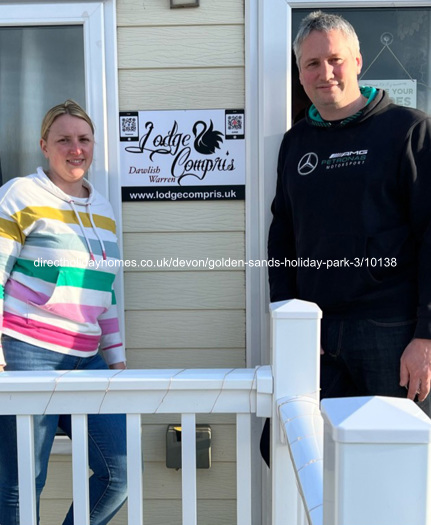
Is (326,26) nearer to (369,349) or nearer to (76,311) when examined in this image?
(369,349)

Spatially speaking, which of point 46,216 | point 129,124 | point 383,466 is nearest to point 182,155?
point 129,124

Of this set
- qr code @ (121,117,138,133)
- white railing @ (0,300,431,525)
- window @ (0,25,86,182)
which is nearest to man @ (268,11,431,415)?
white railing @ (0,300,431,525)

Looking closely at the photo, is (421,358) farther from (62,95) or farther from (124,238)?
(62,95)

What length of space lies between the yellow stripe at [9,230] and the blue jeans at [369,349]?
1.02 meters

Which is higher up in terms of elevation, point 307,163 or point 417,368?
point 307,163

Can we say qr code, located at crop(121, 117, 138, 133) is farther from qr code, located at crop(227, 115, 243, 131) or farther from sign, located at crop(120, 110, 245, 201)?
qr code, located at crop(227, 115, 243, 131)

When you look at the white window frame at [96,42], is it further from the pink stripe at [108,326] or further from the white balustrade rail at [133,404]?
the white balustrade rail at [133,404]

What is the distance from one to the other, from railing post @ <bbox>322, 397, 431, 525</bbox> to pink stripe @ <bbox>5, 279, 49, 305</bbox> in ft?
4.76

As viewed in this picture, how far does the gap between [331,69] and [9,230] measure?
1.15m

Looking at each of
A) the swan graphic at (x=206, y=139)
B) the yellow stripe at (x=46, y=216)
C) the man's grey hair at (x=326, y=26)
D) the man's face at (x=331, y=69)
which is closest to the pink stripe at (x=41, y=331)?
the yellow stripe at (x=46, y=216)

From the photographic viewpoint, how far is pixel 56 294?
1.89 metres

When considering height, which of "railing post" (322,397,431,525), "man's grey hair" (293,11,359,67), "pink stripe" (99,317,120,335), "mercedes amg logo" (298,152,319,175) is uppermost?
"man's grey hair" (293,11,359,67)

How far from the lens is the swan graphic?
225cm

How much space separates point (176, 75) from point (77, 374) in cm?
130
